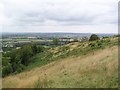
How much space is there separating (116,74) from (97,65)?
290cm

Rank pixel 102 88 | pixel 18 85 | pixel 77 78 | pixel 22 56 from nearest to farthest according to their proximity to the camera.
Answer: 1. pixel 102 88
2. pixel 18 85
3. pixel 77 78
4. pixel 22 56

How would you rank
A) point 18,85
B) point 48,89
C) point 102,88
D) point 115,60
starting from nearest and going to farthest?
point 102,88, point 48,89, point 18,85, point 115,60

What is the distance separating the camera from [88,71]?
502 inches

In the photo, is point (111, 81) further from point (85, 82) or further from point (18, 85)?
point (18, 85)

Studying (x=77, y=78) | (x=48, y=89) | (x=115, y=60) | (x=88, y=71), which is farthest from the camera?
(x=115, y=60)

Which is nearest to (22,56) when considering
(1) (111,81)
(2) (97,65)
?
(2) (97,65)

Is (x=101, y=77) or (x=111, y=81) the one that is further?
(x=101, y=77)

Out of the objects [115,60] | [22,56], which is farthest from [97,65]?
[22,56]

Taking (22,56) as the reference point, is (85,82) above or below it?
above

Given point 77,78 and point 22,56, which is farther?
point 22,56

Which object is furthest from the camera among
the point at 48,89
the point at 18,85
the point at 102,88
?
the point at 18,85

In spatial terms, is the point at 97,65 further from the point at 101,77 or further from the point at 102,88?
the point at 102,88

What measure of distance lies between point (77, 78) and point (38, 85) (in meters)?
2.10

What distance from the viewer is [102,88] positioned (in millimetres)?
9359
